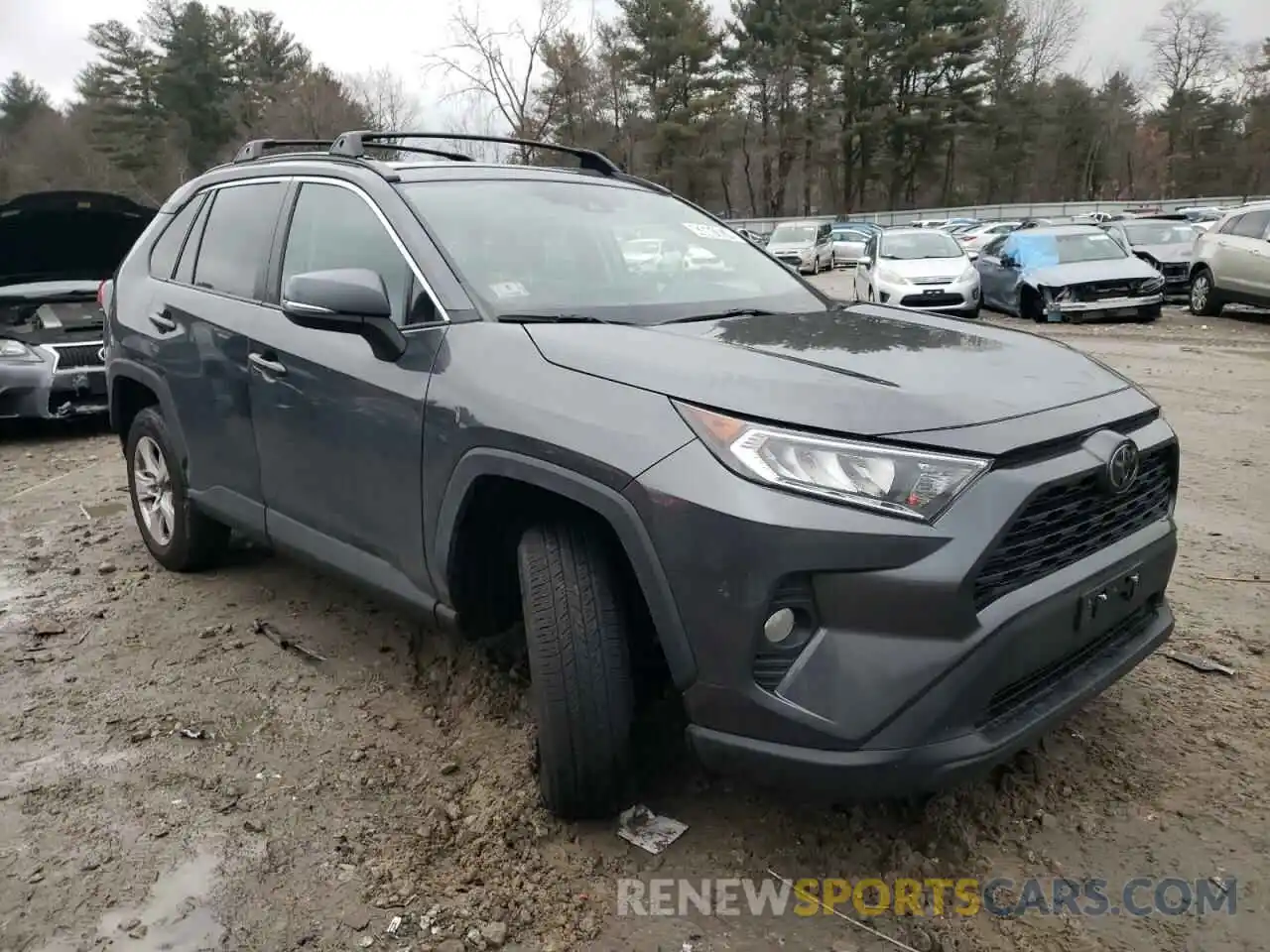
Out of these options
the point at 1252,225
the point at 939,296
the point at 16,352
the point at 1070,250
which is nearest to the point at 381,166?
the point at 16,352

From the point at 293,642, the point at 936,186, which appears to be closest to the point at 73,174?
the point at 936,186

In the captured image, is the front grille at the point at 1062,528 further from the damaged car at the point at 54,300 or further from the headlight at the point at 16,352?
the headlight at the point at 16,352

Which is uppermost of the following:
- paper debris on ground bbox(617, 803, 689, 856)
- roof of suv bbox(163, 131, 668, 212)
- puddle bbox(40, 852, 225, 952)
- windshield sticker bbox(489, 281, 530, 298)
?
roof of suv bbox(163, 131, 668, 212)

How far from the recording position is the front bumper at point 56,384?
752cm

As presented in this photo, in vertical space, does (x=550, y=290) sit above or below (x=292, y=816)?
above

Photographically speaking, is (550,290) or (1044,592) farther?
(550,290)

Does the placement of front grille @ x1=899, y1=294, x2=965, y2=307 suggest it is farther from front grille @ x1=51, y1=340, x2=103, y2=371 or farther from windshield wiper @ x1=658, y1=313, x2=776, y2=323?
windshield wiper @ x1=658, y1=313, x2=776, y2=323

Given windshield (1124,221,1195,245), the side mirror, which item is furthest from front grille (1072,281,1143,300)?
the side mirror

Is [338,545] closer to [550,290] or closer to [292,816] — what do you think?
[292,816]

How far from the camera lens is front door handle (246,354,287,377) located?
329 centimetres

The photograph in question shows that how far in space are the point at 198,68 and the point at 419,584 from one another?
6147cm

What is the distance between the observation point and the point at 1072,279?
13.9 m

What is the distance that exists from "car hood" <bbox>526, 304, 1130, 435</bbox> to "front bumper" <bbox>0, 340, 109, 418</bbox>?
21.4 feet

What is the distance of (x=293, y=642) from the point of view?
379cm
